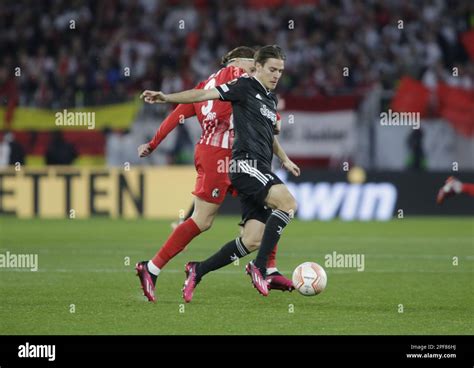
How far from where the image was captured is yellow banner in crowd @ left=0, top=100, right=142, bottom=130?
21.7 m

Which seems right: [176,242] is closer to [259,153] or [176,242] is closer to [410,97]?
[259,153]

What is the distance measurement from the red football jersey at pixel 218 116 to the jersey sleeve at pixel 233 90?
686 mm

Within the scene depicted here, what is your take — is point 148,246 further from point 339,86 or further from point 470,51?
point 470,51

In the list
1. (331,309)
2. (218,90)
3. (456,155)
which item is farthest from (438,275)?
(456,155)

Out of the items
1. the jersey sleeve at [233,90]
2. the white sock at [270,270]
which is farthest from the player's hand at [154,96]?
the white sock at [270,270]

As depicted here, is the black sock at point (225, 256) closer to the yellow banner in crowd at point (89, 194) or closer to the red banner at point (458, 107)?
the yellow banner in crowd at point (89, 194)

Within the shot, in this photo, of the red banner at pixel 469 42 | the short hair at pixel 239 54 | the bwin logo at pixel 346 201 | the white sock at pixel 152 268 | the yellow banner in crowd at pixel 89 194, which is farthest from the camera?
the red banner at pixel 469 42

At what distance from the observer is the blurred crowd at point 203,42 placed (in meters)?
23.6

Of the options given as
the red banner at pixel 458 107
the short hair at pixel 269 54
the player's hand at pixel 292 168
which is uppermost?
the red banner at pixel 458 107

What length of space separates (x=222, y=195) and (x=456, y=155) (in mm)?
12371

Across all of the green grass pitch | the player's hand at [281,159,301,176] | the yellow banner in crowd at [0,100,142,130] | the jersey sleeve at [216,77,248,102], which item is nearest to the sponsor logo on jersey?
the jersey sleeve at [216,77,248,102]

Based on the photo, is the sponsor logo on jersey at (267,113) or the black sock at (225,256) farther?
the black sock at (225,256)

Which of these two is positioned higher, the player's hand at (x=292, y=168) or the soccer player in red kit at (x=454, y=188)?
the soccer player in red kit at (x=454, y=188)
